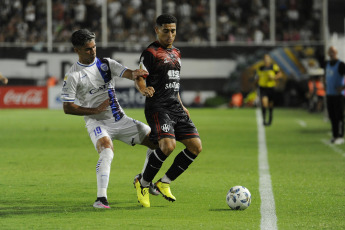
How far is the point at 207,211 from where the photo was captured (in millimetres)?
7648

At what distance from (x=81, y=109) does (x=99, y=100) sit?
287 millimetres

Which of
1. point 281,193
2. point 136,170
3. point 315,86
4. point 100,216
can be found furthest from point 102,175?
point 315,86

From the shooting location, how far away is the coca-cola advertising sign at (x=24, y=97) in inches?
1379

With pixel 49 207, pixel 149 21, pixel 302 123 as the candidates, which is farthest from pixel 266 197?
pixel 149 21

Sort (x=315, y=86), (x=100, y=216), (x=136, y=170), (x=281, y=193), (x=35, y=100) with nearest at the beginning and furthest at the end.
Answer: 1. (x=100, y=216)
2. (x=281, y=193)
3. (x=136, y=170)
4. (x=315, y=86)
5. (x=35, y=100)

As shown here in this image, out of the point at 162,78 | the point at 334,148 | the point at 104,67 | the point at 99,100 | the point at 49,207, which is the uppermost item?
the point at 104,67

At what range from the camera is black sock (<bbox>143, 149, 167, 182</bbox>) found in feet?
26.3

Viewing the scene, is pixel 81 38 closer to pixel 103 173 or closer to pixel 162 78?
pixel 162 78

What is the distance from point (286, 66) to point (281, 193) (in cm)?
2759

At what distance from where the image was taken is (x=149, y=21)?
35594 mm

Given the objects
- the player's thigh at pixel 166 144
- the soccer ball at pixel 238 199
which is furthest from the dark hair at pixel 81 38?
the soccer ball at pixel 238 199

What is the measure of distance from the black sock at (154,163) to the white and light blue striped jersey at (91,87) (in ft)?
2.05

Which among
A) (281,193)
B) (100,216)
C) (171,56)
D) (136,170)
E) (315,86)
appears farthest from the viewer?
(315,86)

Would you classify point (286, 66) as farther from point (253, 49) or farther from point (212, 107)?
point (212, 107)
